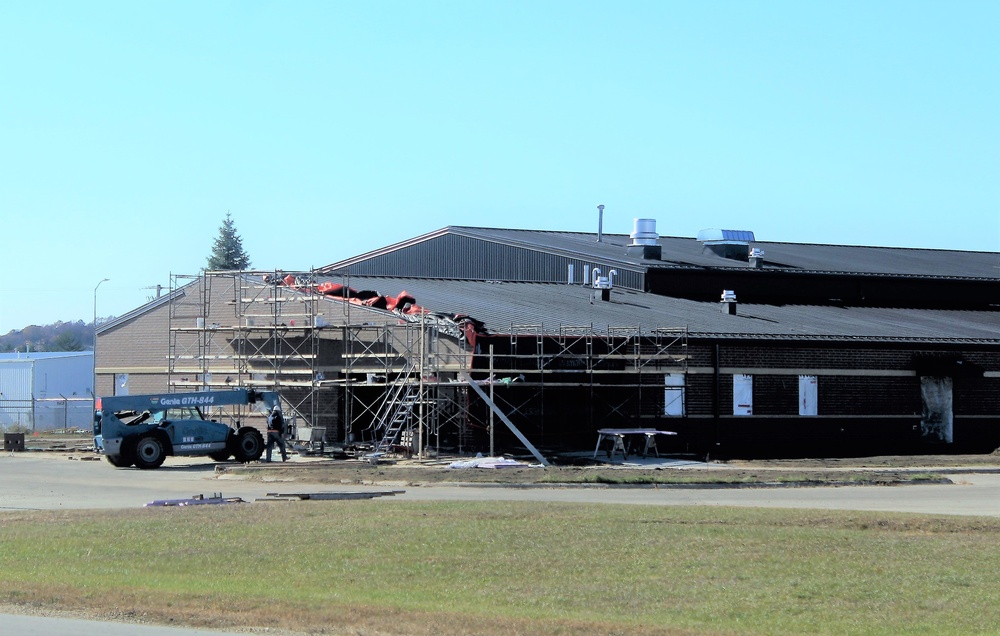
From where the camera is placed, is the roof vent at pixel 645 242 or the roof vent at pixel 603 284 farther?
the roof vent at pixel 645 242

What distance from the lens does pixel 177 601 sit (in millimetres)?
13289

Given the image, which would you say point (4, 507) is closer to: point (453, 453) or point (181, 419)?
point (181, 419)

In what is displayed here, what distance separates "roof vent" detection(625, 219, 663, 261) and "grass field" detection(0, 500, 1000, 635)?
3070cm

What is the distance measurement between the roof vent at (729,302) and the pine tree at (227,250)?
76744 millimetres

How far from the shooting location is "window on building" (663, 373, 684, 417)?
4100cm

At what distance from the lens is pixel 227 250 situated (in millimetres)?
119500

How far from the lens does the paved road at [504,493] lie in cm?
Result: 2561

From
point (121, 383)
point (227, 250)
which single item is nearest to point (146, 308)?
point (121, 383)

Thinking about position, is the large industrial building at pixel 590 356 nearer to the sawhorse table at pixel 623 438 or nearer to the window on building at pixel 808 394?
the window on building at pixel 808 394

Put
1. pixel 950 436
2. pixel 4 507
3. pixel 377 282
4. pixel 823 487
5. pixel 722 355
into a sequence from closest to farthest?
pixel 4 507
pixel 823 487
pixel 722 355
pixel 950 436
pixel 377 282

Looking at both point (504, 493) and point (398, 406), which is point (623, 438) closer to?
point (398, 406)

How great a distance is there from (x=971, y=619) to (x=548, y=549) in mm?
5989

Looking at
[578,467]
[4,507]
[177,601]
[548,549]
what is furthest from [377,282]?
[177,601]

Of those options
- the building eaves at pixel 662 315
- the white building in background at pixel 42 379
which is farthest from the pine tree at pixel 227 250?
the building eaves at pixel 662 315
